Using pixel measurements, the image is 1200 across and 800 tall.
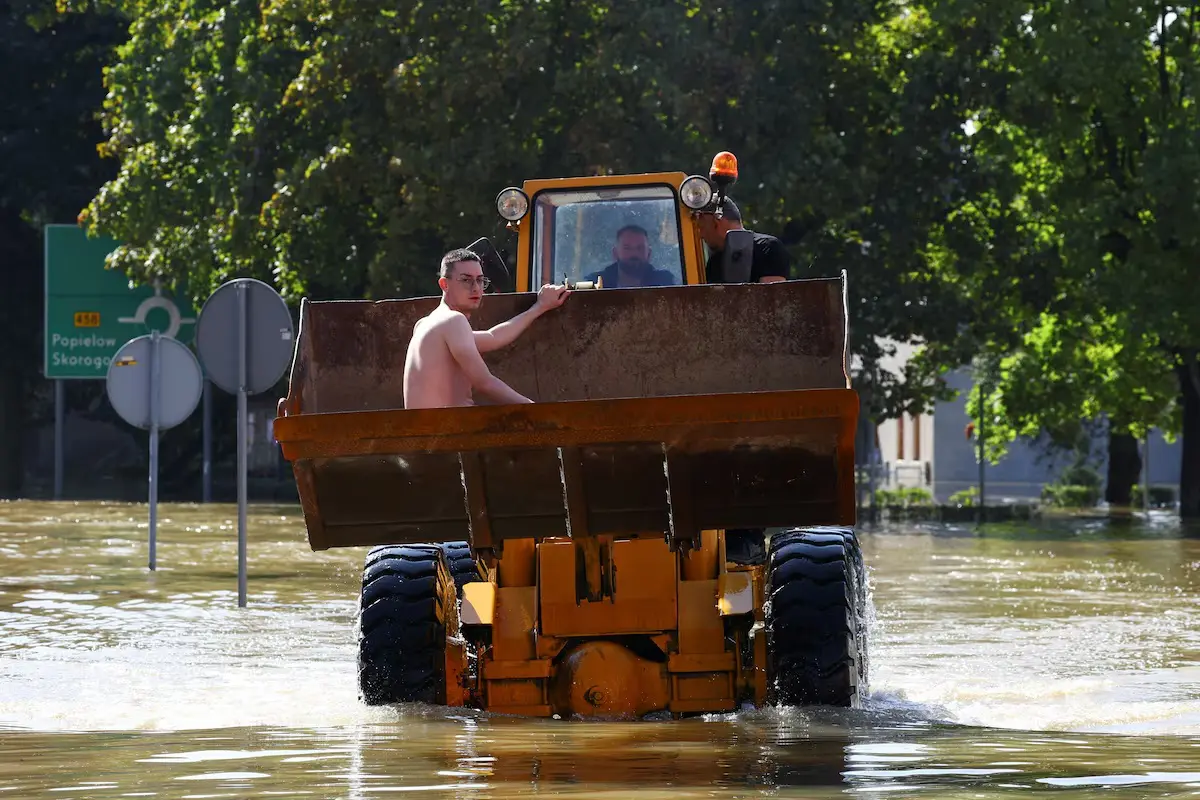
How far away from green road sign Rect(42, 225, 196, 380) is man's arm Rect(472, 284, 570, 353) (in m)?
31.8

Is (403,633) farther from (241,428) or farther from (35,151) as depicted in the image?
(35,151)

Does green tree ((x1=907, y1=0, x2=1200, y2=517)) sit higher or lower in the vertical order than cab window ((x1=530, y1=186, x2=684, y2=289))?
higher

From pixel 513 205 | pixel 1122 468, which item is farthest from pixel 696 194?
pixel 1122 468

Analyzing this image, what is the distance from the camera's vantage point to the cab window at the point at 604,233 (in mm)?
11641

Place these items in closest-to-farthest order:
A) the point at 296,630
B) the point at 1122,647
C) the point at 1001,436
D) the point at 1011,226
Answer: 1. the point at 1122,647
2. the point at 296,630
3. the point at 1011,226
4. the point at 1001,436

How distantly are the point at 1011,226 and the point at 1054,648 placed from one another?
23695mm

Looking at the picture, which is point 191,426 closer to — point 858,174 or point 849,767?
point 858,174

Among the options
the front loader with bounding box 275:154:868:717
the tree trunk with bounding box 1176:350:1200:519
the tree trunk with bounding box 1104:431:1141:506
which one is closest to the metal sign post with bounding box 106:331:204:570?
the front loader with bounding box 275:154:868:717

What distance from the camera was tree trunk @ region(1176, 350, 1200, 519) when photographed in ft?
132

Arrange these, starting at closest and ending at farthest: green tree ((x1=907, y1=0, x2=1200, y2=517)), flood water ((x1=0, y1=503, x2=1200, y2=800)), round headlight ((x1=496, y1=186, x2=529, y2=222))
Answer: flood water ((x1=0, y1=503, x2=1200, y2=800)), round headlight ((x1=496, y1=186, x2=529, y2=222)), green tree ((x1=907, y1=0, x2=1200, y2=517))

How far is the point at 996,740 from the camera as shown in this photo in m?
8.90

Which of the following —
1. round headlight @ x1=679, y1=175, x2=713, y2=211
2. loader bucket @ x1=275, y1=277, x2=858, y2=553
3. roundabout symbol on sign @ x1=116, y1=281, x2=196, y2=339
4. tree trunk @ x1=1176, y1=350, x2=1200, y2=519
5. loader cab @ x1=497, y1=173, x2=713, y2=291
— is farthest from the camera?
roundabout symbol on sign @ x1=116, y1=281, x2=196, y2=339

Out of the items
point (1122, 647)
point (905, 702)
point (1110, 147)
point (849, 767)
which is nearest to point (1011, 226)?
point (1110, 147)

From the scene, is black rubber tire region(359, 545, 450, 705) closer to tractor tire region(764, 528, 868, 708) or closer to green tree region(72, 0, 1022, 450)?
tractor tire region(764, 528, 868, 708)
